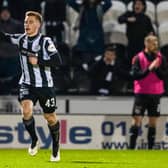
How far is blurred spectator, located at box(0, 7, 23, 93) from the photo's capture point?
13.6 meters

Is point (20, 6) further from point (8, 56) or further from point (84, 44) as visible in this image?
point (84, 44)

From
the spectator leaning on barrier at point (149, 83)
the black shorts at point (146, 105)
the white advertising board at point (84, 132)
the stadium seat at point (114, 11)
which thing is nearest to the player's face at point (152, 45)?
the spectator leaning on barrier at point (149, 83)

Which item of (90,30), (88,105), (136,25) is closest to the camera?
(88,105)

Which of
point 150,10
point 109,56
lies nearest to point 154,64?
point 109,56

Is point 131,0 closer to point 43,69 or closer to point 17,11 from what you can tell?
point 17,11

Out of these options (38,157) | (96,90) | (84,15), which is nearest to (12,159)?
(38,157)

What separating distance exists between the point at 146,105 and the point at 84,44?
8.88 ft

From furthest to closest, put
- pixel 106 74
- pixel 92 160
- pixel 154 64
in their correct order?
pixel 106 74 → pixel 154 64 → pixel 92 160

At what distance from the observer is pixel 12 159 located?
941 cm

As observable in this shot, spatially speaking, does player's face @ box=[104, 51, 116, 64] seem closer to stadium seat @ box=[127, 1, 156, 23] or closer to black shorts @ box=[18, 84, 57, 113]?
stadium seat @ box=[127, 1, 156, 23]

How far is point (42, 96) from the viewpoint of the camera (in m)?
9.03

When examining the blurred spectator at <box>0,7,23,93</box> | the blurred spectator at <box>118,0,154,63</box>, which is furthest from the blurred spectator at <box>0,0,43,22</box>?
the blurred spectator at <box>118,0,154,63</box>

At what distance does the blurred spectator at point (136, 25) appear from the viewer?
1371 centimetres

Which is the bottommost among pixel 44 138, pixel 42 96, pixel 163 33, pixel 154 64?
pixel 44 138
